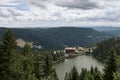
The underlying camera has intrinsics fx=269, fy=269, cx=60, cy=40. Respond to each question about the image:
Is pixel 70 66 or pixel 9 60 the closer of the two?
pixel 9 60

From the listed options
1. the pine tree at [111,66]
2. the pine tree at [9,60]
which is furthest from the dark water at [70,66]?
the pine tree at [9,60]

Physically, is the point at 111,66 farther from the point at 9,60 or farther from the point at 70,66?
the point at 70,66

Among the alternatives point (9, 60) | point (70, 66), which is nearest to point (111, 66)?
point (9, 60)

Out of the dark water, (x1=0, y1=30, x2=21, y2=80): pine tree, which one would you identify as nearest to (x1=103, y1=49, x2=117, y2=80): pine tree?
(x1=0, y1=30, x2=21, y2=80): pine tree

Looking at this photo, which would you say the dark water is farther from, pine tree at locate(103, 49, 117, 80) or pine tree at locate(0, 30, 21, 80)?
pine tree at locate(0, 30, 21, 80)

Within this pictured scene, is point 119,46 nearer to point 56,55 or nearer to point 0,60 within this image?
point 56,55

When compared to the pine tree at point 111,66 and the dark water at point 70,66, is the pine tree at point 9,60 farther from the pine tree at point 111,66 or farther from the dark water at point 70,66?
the dark water at point 70,66

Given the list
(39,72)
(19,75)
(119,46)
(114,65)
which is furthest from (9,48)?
(119,46)

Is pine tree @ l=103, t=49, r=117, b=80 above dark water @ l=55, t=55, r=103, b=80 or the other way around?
above
